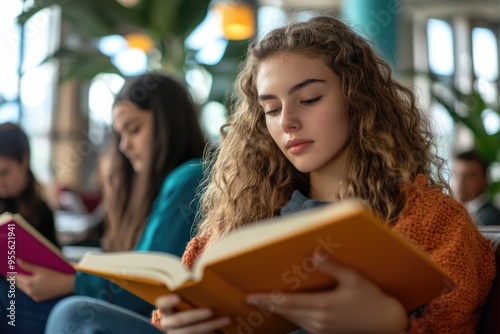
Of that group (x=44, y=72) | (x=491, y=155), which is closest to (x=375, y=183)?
(x=491, y=155)

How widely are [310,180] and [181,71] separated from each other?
2047mm

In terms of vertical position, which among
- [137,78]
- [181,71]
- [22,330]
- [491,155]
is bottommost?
[491,155]

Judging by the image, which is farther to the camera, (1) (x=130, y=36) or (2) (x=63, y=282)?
(1) (x=130, y=36)

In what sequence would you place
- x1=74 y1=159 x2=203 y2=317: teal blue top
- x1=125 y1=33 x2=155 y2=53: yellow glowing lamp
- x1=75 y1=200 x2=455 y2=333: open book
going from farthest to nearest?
x1=125 y1=33 x2=155 y2=53: yellow glowing lamp < x1=74 y1=159 x2=203 y2=317: teal blue top < x1=75 y1=200 x2=455 y2=333: open book

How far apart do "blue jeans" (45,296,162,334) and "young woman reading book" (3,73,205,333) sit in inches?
30.8

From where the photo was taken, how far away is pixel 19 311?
1765 mm

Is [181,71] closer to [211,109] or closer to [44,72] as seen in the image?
[211,109]

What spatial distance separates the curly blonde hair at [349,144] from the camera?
1.31 metres

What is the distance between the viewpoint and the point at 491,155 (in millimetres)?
4508

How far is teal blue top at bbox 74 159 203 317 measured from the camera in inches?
72.7

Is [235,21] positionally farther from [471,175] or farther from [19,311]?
[19,311]

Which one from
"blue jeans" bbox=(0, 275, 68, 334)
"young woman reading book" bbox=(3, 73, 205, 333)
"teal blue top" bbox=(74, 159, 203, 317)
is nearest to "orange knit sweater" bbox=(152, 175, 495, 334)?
"teal blue top" bbox=(74, 159, 203, 317)

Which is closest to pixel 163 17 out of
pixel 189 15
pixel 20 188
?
pixel 189 15
